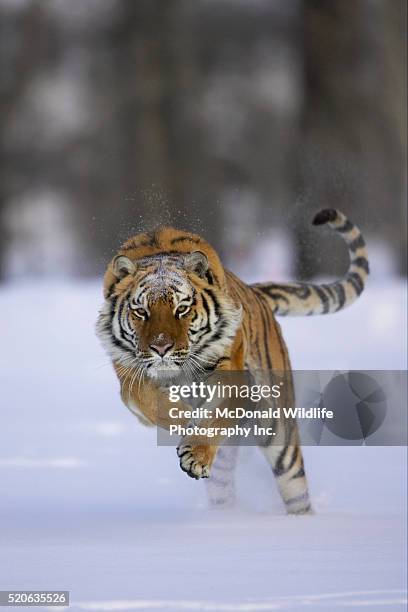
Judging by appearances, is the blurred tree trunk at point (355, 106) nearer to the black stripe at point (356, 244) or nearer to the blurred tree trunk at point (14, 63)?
the blurred tree trunk at point (14, 63)

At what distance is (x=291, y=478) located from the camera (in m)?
3.16

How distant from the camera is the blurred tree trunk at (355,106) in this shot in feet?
18.4

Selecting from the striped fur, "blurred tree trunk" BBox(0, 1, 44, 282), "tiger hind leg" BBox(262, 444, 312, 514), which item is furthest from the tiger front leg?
"blurred tree trunk" BBox(0, 1, 44, 282)

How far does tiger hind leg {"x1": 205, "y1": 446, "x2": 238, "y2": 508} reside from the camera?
10.5ft

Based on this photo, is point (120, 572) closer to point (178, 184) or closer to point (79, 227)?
point (79, 227)

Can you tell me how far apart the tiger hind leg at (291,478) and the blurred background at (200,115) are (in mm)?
1941

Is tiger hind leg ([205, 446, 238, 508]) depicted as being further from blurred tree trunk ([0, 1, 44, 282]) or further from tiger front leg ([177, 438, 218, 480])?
blurred tree trunk ([0, 1, 44, 282])

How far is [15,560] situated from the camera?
8.28 feet

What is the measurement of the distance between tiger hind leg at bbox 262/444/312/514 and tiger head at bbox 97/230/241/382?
0.51 m

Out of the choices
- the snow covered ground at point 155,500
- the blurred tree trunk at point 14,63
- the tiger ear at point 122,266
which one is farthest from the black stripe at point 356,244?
the blurred tree trunk at point 14,63

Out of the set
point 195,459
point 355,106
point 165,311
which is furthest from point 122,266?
point 355,106

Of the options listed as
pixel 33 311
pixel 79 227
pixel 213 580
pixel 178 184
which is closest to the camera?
pixel 213 580

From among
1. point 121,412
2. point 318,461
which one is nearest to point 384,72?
point 121,412

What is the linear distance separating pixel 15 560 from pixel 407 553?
80 cm
